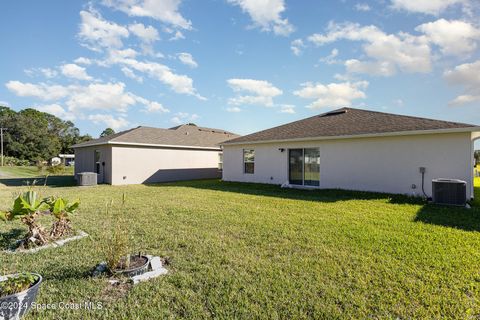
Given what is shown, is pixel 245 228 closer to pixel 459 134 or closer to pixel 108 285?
pixel 108 285

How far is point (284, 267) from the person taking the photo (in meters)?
3.62

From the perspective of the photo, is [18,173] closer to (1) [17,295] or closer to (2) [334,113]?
(2) [334,113]

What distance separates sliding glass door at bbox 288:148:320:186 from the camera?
1230 centimetres

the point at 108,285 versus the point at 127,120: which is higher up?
the point at 127,120

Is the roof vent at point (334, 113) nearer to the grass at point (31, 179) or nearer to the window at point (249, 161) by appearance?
the window at point (249, 161)

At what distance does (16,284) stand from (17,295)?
153 mm

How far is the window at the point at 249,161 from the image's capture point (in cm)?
1482

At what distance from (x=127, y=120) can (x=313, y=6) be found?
27773 mm

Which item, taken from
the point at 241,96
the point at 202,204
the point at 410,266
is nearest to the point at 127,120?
the point at 241,96

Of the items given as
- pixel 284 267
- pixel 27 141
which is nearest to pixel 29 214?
pixel 284 267

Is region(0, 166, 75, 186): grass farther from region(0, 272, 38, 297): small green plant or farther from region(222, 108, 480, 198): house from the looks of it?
region(0, 272, 38, 297): small green plant

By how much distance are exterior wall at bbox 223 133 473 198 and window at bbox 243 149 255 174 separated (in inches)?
55.6

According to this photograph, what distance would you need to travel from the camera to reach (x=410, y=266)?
143 inches

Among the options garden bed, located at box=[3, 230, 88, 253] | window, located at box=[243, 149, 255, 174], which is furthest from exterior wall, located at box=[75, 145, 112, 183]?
garden bed, located at box=[3, 230, 88, 253]
